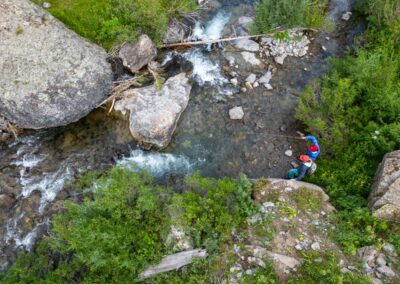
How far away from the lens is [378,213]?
362 inches

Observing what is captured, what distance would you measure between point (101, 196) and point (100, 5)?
9022mm

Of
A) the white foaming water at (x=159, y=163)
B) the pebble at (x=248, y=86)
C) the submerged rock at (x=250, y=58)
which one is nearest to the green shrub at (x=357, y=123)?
the pebble at (x=248, y=86)

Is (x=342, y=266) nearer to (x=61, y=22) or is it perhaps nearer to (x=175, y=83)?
(x=175, y=83)

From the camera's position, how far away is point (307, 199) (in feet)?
32.9

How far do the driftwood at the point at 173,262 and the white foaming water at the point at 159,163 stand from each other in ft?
13.2

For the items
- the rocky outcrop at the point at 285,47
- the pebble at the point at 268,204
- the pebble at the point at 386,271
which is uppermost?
the rocky outcrop at the point at 285,47

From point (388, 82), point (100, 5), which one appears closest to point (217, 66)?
point (100, 5)

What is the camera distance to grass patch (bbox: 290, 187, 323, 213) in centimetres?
984

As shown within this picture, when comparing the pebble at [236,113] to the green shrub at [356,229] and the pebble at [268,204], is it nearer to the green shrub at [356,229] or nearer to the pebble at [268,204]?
the pebble at [268,204]

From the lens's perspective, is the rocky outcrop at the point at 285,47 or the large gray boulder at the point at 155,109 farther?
the rocky outcrop at the point at 285,47

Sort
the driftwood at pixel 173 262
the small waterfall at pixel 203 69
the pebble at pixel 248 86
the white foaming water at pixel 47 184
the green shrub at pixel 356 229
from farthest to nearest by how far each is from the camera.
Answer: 1. the small waterfall at pixel 203 69
2. the pebble at pixel 248 86
3. the white foaming water at pixel 47 184
4. the green shrub at pixel 356 229
5. the driftwood at pixel 173 262

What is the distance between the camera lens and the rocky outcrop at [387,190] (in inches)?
359

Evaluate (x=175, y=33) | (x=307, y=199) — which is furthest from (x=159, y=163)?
(x=175, y=33)

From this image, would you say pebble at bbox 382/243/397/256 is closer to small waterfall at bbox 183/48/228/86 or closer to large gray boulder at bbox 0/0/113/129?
small waterfall at bbox 183/48/228/86
